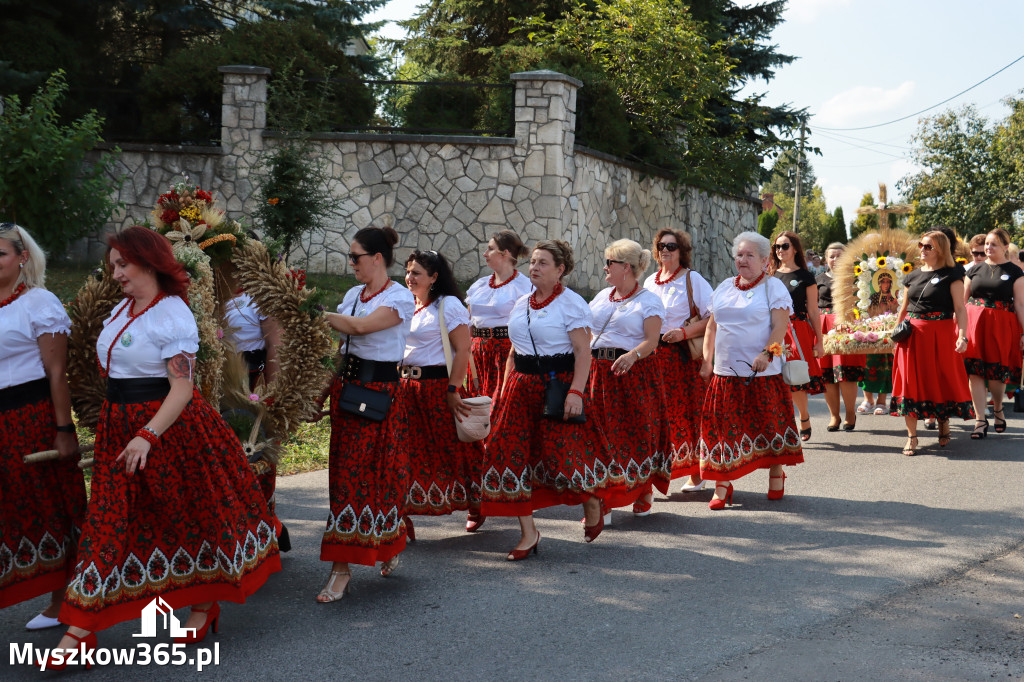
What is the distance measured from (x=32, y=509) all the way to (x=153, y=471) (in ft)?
2.36

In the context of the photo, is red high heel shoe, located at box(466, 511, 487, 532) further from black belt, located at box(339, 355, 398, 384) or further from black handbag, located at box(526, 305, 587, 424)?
black belt, located at box(339, 355, 398, 384)

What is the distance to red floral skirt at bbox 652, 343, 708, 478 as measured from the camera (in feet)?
25.7

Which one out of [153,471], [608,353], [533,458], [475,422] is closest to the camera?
[153,471]

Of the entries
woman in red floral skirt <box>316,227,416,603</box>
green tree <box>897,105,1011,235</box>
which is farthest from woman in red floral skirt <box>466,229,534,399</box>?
green tree <box>897,105,1011,235</box>

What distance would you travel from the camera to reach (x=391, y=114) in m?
17.5

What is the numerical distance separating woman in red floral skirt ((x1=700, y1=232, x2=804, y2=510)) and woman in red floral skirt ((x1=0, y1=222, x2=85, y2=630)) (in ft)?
14.8

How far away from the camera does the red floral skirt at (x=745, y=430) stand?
24.4 ft

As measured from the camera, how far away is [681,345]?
788 centimetres

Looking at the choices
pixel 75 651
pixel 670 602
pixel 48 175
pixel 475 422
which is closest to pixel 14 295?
pixel 75 651

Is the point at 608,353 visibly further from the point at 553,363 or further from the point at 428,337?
the point at 428,337

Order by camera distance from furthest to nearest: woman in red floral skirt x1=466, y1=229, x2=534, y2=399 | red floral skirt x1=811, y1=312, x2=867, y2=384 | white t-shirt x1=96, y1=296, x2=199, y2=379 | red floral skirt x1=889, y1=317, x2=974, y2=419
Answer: red floral skirt x1=811, y1=312, x2=867, y2=384
red floral skirt x1=889, y1=317, x2=974, y2=419
woman in red floral skirt x1=466, y1=229, x2=534, y2=399
white t-shirt x1=96, y1=296, x2=199, y2=379

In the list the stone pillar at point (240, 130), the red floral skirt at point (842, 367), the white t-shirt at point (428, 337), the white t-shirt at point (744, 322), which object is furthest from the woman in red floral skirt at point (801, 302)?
the stone pillar at point (240, 130)

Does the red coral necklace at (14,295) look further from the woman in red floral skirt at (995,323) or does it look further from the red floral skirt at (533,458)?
the woman in red floral skirt at (995,323)

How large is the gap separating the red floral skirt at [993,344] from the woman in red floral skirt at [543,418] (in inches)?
249
